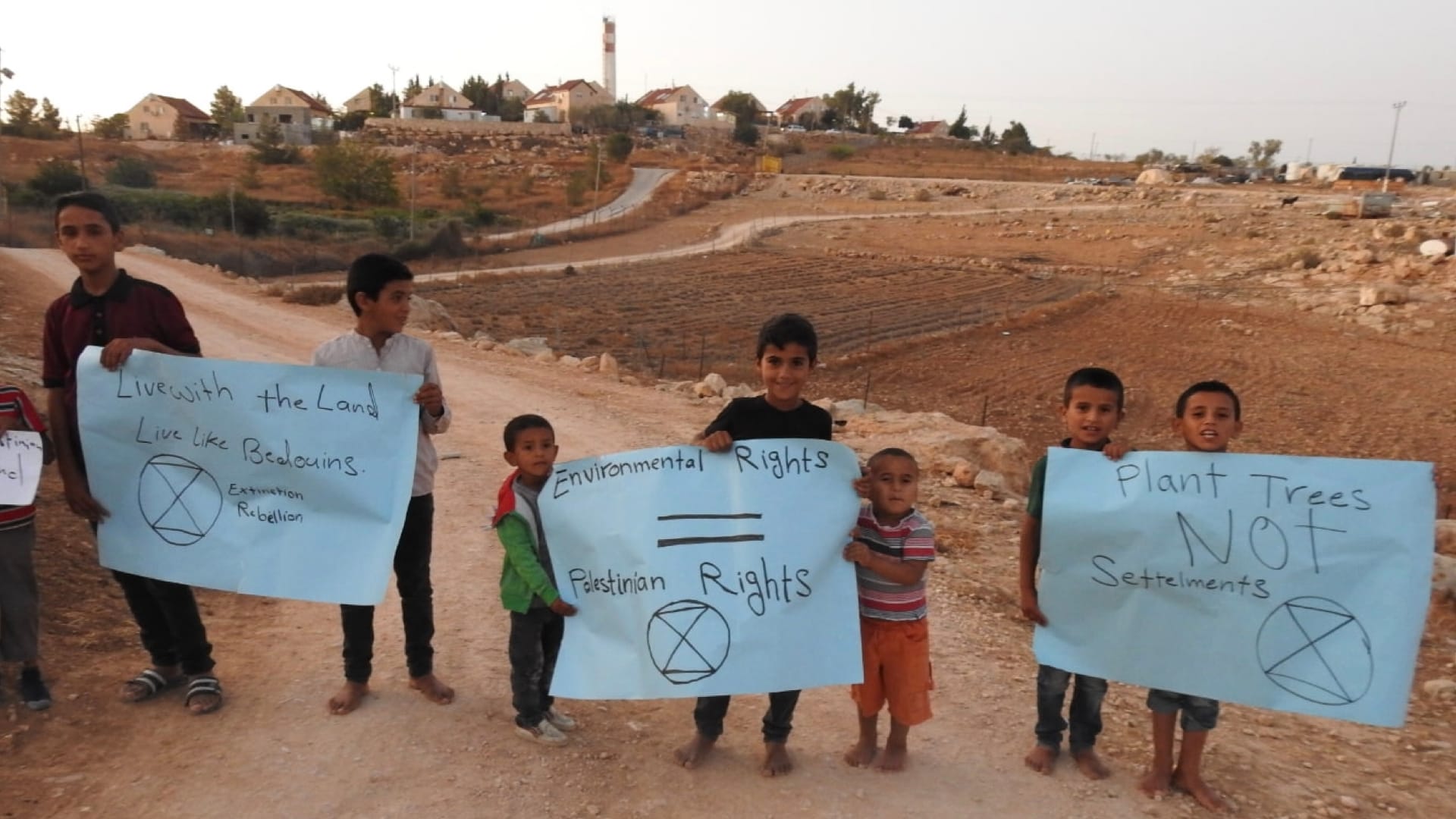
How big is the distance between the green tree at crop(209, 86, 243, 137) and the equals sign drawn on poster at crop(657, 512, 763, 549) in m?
106

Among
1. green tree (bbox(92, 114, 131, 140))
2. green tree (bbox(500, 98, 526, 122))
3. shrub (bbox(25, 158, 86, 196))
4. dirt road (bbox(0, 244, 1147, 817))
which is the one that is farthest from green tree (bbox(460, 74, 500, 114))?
dirt road (bbox(0, 244, 1147, 817))

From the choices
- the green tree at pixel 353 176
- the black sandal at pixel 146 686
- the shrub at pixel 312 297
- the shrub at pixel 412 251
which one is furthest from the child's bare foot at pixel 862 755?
the green tree at pixel 353 176

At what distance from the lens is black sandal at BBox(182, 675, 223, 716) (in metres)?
3.73

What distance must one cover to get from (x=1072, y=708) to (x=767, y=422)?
1641 millimetres

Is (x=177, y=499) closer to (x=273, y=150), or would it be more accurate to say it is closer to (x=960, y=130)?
(x=273, y=150)

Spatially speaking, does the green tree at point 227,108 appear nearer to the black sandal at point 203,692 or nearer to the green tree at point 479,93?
the green tree at point 479,93

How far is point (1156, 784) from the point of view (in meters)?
3.47

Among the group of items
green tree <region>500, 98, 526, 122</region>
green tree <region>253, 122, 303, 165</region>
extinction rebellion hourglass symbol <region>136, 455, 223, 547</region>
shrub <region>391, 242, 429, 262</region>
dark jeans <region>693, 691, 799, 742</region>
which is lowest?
shrub <region>391, 242, 429, 262</region>

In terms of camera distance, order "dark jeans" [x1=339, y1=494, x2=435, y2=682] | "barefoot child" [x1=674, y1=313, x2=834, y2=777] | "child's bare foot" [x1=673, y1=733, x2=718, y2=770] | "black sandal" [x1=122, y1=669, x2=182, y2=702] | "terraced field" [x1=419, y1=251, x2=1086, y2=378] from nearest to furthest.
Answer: "barefoot child" [x1=674, y1=313, x2=834, y2=777]
"child's bare foot" [x1=673, y1=733, x2=718, y2=770]
"dark jeans" [x1=339, y1=494, x2=435, y2=682]
"black sandal" [x1=122, y1=669, x2=182, y2=702]
"terraced field" [x1=419, y1=251, x2=1086, y2=378]

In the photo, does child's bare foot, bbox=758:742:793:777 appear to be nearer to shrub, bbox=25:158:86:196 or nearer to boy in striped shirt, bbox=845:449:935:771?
boy in striped shirt, bbox=845:449:935:771

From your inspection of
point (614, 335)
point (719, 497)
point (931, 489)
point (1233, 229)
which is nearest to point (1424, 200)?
point (1233, 229)

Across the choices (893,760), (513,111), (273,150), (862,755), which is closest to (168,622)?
(862,755)

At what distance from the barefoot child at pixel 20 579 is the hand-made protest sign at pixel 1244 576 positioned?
12.3 feet

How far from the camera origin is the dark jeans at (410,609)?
3.65m
